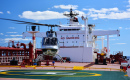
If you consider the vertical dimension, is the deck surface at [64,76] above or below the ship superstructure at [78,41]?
below

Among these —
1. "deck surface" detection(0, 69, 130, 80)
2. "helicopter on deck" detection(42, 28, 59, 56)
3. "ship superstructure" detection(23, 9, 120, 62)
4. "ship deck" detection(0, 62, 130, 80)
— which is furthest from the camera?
"ship superstructure" detection(23, 9, 120, 62)

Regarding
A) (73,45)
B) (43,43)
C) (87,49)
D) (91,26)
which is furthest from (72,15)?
(43,43)

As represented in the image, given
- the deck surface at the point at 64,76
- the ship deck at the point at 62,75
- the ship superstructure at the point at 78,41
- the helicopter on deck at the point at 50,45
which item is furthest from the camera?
the ship superstructure at the point at 78,41

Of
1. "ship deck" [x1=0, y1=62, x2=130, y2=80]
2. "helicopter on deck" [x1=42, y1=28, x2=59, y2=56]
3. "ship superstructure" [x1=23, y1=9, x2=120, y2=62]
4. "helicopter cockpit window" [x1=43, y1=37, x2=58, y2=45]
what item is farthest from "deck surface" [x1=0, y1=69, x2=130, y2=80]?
"ship superstructure" [x1=23, y1=9, x2=120, y2=62]

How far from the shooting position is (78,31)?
40.9 meters

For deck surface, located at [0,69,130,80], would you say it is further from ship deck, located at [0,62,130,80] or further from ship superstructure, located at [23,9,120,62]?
ship superstructure, located at [23,9,120,62]

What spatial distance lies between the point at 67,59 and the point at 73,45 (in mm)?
4776

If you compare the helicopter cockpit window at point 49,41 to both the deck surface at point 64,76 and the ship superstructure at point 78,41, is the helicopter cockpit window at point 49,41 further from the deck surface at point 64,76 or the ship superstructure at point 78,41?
the ship superstructure at point 78,41

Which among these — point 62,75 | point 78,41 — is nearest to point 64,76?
point 62,75

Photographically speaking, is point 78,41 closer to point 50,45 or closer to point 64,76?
point 50,45

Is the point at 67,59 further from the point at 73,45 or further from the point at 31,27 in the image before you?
the point at 31,27

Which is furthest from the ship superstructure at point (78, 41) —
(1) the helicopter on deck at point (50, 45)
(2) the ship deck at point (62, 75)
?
(2) the ship deck at point (62, 75)

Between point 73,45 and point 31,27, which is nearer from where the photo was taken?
point 31,27

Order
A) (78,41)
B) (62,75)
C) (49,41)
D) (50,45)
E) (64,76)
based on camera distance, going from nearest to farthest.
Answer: (64,76) → (62,75) → (50,45) → (49,41) → (78,41)
